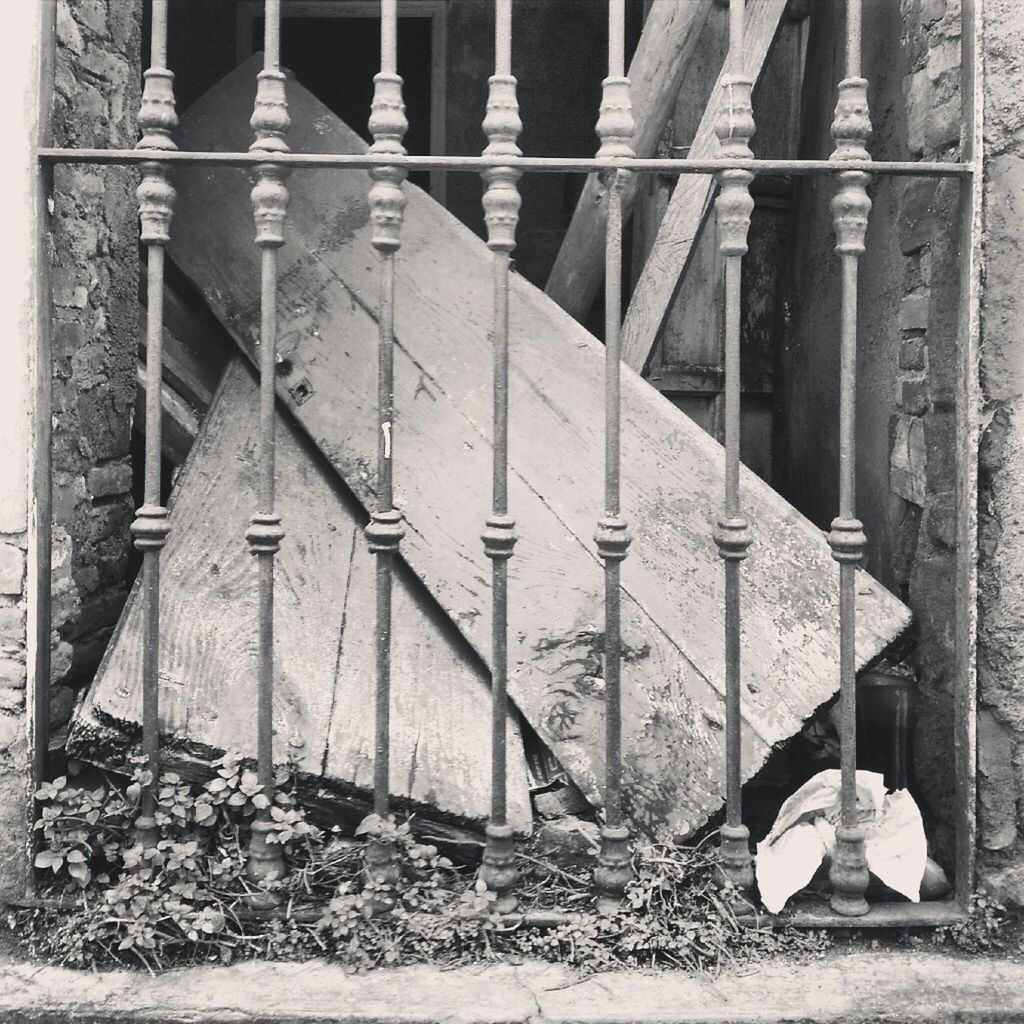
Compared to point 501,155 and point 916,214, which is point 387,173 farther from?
point 916,214

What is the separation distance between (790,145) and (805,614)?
2.46 metres

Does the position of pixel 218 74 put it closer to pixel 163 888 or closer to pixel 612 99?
pixel 612 99

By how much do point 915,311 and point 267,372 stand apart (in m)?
1.43

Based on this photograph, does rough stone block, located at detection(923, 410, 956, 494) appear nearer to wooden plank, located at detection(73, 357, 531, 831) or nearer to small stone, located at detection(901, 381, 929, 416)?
small stone, located at detection(901, 381, 929, 416)

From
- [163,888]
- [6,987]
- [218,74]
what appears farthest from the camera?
[218,74]

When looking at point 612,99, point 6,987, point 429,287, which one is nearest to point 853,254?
point 612,99

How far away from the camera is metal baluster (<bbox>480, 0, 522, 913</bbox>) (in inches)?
67.7

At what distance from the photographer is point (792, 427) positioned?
3838 mm

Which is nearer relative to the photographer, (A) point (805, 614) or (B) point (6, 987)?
(B) point (6, 987)

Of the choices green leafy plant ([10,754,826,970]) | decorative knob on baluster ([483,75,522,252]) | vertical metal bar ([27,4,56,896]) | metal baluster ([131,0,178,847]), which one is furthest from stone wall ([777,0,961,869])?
vertical metal bar ([27,4,56,896])

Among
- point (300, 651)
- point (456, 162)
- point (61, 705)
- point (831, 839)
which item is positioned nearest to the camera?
point (456, 162)

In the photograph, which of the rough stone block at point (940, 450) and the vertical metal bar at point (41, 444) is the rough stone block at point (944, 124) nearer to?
the rough stone block at point (940, 450)

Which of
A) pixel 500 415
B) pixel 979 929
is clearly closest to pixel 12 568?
pixel 500 415

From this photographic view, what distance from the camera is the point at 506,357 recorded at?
1.73 metres
